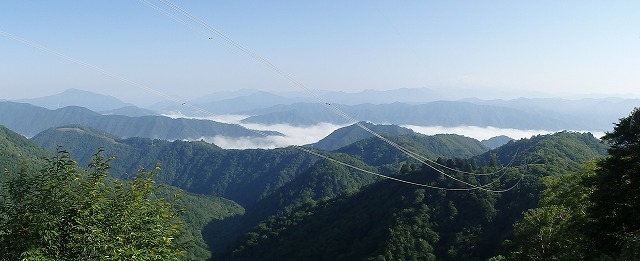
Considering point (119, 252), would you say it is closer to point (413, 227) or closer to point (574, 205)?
point (574, 205)

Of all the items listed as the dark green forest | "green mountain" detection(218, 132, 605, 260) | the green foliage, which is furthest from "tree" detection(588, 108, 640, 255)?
"green mountain" detection(218, 132, 605, 260)

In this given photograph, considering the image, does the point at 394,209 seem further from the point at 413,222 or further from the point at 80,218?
the point at 80,218

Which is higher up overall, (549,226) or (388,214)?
(549,226)

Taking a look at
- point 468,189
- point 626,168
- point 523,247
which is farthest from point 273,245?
point 626,168

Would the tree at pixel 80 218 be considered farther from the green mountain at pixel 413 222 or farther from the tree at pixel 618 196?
the green mountain at pixel 413 222

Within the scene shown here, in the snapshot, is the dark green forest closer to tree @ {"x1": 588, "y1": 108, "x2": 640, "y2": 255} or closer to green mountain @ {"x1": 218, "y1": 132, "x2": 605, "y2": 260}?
→ tree @ {"x1": 588, "y1": 108, "x2": 640, "y2": 255}

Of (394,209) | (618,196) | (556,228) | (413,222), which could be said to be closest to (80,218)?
(618,196)

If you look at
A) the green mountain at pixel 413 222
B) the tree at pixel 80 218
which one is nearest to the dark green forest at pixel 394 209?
the tree at pixel 80 218
